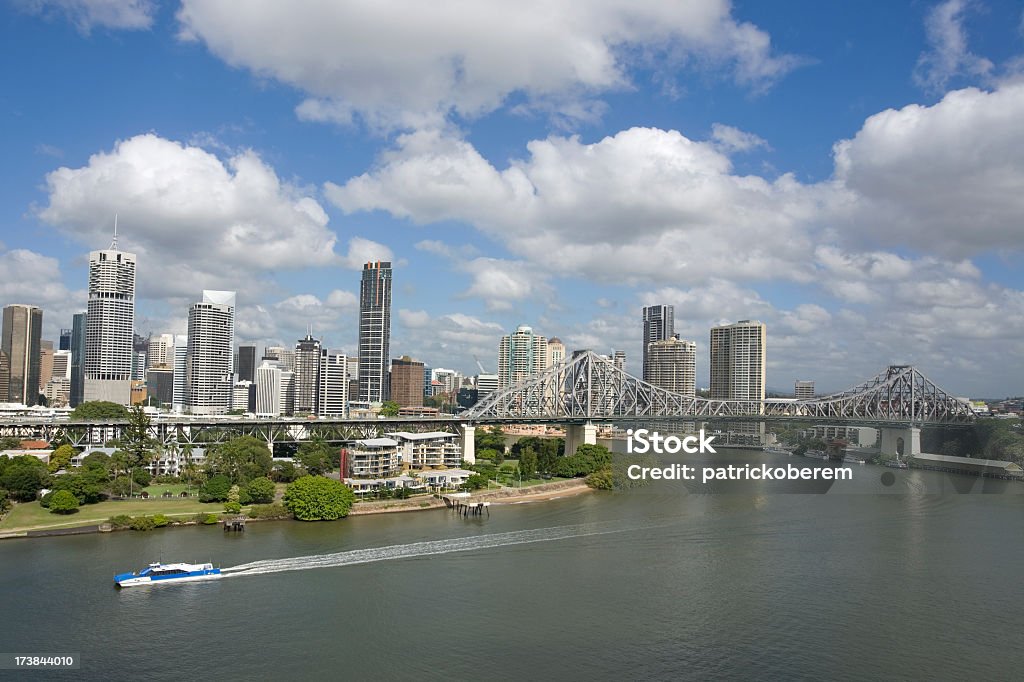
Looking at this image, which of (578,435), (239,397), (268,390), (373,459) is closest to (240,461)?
(373,459)

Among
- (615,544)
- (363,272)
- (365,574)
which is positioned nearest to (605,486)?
(615,544)

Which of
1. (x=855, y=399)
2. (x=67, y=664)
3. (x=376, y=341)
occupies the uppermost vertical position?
(x=376, y=341)

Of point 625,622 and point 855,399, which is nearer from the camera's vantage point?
point 625,622

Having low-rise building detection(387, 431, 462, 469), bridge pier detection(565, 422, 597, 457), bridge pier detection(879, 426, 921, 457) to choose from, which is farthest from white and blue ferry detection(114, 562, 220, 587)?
bridge pier detection(879, 426, 921, 457)

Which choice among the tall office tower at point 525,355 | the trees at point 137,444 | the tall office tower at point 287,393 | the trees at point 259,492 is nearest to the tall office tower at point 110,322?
the tall office tower at point 287,393

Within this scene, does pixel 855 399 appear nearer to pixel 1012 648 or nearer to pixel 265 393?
pixel 1012 648

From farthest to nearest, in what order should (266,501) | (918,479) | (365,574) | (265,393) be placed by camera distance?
(265,393) → (918,479) → (266,501) → (365,574)

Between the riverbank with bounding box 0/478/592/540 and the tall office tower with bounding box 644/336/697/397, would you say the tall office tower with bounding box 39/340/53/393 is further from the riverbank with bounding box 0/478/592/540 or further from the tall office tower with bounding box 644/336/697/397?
the riverbank with bounding box 0/478/592/540

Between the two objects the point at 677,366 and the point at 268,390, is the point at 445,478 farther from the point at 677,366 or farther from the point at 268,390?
the point at 268,390
